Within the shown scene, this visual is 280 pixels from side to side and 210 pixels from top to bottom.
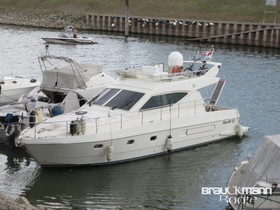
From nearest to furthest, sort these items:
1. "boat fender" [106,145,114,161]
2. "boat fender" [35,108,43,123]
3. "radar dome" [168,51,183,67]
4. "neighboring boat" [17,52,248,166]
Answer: "neighboring boat" [17,52,248,166] < "boat fender" [106,145,114,161] < "boat fender" [35,108,43,123] < "radar dome" [168,51,183,67]

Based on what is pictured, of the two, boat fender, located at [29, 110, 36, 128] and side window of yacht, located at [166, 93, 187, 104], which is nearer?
boat fender, located at [29, 110, 36, 128]

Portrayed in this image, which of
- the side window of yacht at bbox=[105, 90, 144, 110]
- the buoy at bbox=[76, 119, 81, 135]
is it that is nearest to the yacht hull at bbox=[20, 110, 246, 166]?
the buoy at bbox=[76, 119, 81, 135]

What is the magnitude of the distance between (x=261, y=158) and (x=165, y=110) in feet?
27.2

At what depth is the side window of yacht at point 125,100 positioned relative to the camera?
26.0 meters

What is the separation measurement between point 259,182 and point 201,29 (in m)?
57.0

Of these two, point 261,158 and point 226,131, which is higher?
point 261,158

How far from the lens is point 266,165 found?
18.4 m

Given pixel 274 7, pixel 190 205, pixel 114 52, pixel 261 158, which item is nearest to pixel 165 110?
pixel 190 205

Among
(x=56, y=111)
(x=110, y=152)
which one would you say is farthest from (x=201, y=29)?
(x=110, y=152)

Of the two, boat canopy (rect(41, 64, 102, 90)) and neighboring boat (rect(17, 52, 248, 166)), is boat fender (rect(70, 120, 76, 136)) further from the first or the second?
boat canopy (rect(41, 64, 102, 90))

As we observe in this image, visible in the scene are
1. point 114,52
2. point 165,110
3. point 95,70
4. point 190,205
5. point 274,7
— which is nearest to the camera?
point 190,205

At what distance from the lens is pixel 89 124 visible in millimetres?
24547

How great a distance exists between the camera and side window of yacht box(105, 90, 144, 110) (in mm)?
25973

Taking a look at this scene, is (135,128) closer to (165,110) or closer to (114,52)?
(165,110)
